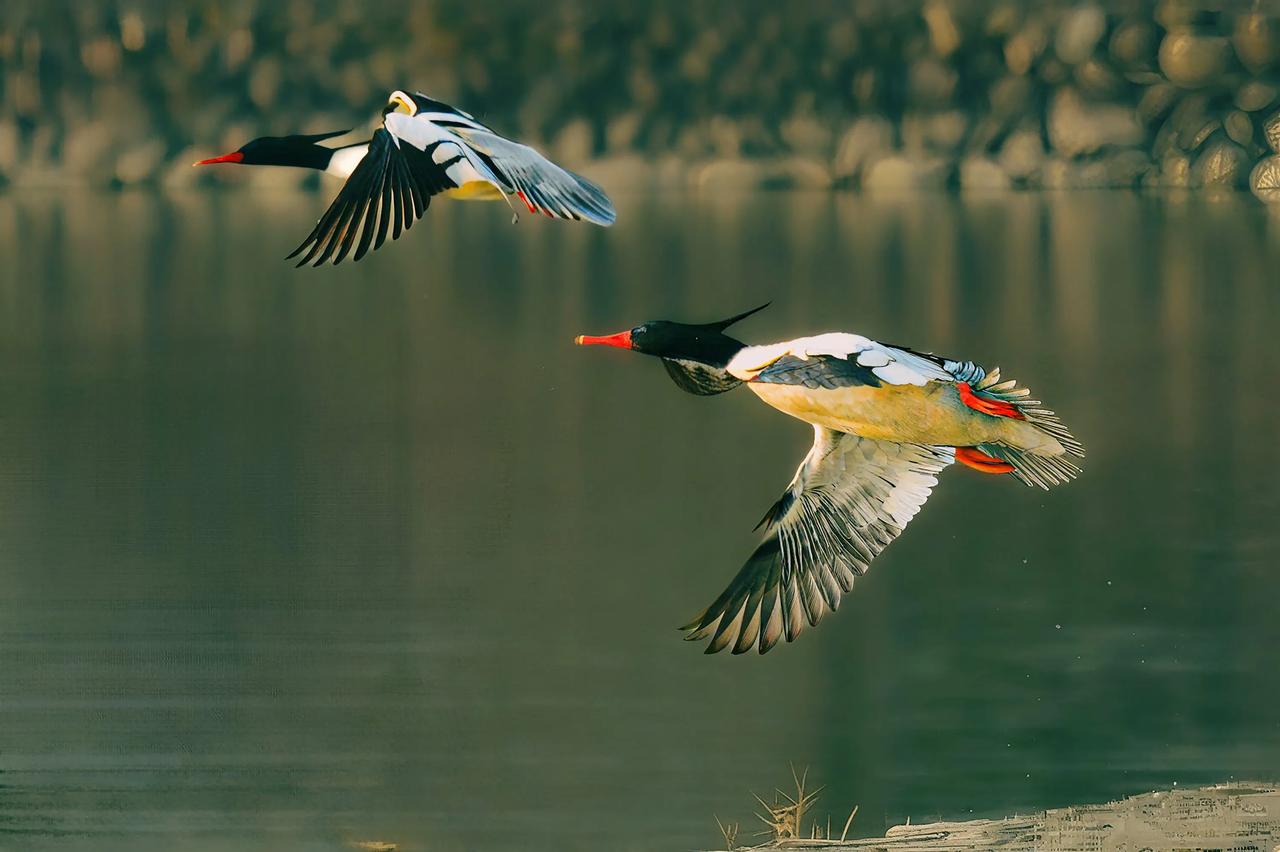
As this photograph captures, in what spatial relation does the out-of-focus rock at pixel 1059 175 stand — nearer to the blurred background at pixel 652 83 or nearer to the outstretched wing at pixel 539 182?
the blurred background at pixel 652 83

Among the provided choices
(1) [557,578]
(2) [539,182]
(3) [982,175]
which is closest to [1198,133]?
(3) [982,175]

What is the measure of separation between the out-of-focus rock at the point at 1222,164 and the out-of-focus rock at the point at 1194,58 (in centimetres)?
95

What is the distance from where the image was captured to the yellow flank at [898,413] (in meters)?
7.36

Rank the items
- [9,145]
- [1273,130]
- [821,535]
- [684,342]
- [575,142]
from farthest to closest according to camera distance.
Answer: [9,145]
[575,142]
[1273,130]
[684,342]
[821,535]

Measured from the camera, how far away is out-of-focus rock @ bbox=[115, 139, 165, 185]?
3594 centimetres

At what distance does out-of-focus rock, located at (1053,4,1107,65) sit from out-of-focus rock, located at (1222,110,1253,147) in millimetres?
2548

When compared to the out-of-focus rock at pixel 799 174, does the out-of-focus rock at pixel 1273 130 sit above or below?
above

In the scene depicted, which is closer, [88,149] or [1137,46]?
[1137,46]

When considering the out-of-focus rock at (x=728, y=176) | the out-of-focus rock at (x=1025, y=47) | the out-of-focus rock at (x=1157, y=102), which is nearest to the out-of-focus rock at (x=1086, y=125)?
the out-of-focus rock at (x=1157, y=102)

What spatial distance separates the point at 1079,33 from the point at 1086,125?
1589mm

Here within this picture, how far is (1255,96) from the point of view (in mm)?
32375

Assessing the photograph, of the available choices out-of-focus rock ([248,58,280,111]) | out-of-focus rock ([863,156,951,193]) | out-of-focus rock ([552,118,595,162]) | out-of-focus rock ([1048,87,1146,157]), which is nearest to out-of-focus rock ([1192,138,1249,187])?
out-of-focus rock ([1048,87,1146,157])

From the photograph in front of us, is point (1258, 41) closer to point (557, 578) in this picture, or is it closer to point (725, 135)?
point (725, 135)

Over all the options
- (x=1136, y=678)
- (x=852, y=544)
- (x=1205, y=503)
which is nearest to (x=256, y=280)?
(x=1205, y=503)
